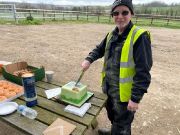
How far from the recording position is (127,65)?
195 cm

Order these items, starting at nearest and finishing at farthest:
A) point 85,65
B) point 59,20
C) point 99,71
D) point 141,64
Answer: point 141,64 < point 85,65 < point 99,71 < point 59,20

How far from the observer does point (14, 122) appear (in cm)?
177

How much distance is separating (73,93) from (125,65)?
0.61m

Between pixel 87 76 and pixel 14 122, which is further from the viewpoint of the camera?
pixel 87 76

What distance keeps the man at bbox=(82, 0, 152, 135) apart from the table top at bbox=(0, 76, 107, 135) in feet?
0.79

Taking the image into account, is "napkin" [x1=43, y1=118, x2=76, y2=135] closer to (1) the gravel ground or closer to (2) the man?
(2) the man

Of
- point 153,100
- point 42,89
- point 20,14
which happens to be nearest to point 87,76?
point 153,100

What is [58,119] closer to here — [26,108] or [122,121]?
[26,108]

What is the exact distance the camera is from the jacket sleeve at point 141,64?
1.83 meters

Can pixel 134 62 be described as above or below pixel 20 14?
below

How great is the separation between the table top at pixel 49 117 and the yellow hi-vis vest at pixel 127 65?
0.29 m

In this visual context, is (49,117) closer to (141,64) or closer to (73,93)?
(73,93)

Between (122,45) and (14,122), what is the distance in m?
1.29

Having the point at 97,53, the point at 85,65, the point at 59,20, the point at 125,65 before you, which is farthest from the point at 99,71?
the point at 59,20
